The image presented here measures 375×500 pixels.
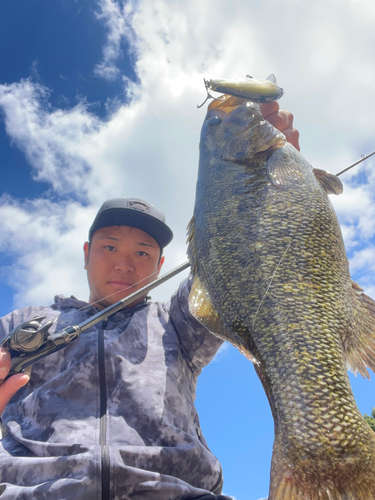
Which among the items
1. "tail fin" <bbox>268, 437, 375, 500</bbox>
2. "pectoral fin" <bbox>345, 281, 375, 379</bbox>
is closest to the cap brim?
"pectoral fin" <bbox>345, 281, 375, 379</bbox>

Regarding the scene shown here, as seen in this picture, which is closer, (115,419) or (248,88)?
(115,419)

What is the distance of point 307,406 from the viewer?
1.50 m

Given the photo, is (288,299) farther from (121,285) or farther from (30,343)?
(121,285)

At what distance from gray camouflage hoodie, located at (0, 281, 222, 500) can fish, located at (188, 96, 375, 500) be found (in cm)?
84

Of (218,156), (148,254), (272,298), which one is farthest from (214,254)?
(148,254)

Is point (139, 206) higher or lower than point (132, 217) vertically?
higher

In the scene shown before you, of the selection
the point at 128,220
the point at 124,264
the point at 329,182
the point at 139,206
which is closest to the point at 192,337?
the point at 124,264

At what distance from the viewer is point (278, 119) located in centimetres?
301

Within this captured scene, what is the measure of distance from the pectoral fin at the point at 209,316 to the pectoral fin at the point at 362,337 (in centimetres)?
58

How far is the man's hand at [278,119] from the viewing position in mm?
3008

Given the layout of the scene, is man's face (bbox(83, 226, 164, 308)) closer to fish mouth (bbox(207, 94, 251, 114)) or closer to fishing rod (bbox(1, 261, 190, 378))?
fishing rod (bbox(1, 261, 190, 378))

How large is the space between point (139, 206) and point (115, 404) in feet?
6.82

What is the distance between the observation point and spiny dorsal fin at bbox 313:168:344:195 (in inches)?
102

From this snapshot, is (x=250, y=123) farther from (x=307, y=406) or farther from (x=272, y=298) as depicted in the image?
(x=307, y=406)
